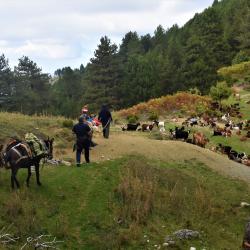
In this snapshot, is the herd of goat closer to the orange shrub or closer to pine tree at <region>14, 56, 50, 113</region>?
the orange shrub

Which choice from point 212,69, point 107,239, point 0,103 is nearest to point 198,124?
point 107,239

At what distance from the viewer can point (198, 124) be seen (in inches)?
1492

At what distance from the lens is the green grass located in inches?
607

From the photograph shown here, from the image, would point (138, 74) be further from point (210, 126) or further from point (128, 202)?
point (128, 202)

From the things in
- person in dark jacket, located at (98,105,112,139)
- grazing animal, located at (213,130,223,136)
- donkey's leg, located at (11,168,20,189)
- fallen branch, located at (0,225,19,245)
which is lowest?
fallen branch, located at (0,225,19,245)

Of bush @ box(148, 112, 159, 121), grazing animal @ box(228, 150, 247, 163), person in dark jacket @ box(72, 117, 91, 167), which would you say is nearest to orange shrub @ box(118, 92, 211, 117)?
bush @ box(148, 112, 159, 121)

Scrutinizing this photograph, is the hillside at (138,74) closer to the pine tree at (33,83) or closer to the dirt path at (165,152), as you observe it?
the pine tree at (33,83)

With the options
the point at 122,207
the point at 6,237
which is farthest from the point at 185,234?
the point at 6,237


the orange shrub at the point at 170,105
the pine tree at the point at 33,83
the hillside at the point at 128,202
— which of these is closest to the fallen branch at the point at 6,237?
the hillside at the point at 128,202

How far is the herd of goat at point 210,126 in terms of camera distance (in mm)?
27984

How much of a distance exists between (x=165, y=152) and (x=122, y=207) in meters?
7.38

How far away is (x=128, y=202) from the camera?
17.4 metres

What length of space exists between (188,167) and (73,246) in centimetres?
907

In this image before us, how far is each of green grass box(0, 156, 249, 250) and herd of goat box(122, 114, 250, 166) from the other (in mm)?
6883
